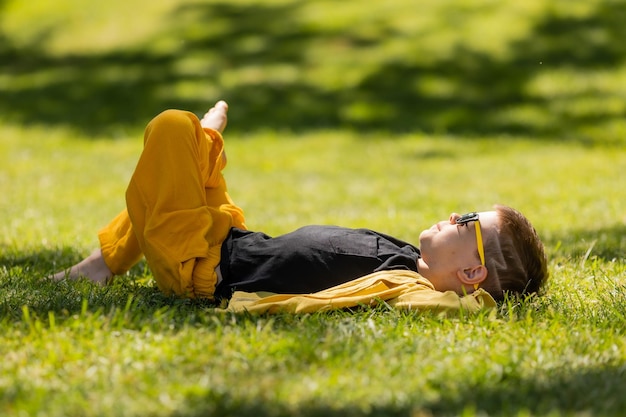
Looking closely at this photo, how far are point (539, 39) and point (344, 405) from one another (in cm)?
1251

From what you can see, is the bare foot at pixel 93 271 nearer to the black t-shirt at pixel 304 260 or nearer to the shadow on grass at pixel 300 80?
the black t-shirt at pixel 304 260

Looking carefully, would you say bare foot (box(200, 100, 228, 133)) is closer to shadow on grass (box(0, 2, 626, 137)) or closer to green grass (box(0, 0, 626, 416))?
green grass (box(0, 0, 626, 416))

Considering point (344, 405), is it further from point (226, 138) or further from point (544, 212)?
point (226, 138)

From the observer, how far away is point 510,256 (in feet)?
13.9

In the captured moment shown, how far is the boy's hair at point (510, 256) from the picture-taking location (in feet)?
13.9

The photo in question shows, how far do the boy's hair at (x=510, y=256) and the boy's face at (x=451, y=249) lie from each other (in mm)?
48

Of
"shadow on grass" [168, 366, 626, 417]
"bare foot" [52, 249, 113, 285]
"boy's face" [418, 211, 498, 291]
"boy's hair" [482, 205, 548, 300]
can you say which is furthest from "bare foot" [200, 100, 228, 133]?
"shadow on grass" [168, 366, 626, 417]

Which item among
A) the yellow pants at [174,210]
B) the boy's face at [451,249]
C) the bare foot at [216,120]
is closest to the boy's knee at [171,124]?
the yellow pants at [174,210]

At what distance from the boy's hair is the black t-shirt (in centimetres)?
39

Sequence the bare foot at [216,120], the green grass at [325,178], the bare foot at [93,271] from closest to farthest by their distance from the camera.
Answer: the green grass at [325,178], the bare foot at [93,271], the bare foot at [216,120]

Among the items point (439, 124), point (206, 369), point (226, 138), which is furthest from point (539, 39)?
point (206, 369)

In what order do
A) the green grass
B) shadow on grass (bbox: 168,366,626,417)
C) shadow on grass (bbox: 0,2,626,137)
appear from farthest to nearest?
shadow on grass (bbox: 0,2,626,137), the green grass, shadow on grass (bbox: 168,366,626,417)

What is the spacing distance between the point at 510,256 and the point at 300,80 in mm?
10010

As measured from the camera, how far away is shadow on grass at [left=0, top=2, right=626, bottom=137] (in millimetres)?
12492
